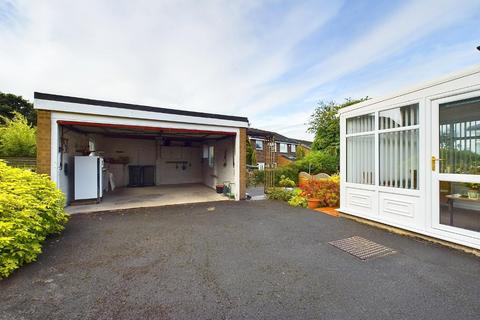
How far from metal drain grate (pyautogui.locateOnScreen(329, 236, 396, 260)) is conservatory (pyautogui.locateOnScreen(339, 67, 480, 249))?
932mm

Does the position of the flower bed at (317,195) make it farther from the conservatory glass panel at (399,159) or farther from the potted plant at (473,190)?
the potted plant at (473,190)

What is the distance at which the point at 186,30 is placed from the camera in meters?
6.78

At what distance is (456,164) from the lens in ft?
10.9

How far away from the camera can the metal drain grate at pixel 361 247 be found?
3.13 metres

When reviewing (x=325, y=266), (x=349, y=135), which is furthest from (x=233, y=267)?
(x=349, y=135)

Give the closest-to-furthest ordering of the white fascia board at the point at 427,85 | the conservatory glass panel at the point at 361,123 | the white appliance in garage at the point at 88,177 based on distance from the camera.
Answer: the white fascia board at the point at 427,85 < the conservatory glass panel at the point at 361,123 < the white appliance in garage at the point at 88,177

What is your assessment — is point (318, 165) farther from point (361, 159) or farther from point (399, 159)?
point (399, 159)

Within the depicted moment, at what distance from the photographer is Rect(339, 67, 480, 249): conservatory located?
324cm

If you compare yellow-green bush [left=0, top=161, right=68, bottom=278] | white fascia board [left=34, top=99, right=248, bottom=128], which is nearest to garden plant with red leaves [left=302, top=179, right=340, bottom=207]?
white fascia board [left=34, top=99, right=248, bottom=128]

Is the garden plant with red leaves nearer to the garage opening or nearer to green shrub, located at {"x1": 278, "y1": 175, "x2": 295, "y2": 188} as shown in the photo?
the garage opening

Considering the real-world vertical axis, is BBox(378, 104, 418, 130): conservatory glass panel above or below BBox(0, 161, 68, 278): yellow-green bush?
above

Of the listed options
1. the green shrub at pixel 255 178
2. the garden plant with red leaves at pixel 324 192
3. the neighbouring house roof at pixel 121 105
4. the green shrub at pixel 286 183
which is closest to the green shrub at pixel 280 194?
the garden plant with red leaves at pixel 324 192

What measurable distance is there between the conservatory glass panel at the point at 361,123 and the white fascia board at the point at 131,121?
12.4 feet

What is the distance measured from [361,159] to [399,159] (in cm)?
86
